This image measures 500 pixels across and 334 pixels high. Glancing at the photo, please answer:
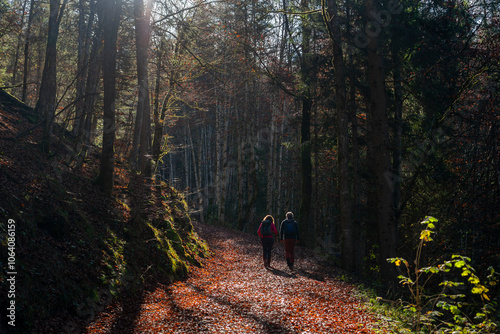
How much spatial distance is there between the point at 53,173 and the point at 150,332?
5.37 metres

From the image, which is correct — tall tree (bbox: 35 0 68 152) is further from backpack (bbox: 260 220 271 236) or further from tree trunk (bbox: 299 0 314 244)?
tree trunk (bbox: 299 0 314 244)

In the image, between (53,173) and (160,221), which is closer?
(53,173)

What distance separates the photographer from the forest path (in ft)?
18.5

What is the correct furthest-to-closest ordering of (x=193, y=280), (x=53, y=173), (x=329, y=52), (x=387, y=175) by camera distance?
1. (x=329, y=52)
2. (x=387, y=175)
3. (x=193, y=280)
4. (x=53, y=173)

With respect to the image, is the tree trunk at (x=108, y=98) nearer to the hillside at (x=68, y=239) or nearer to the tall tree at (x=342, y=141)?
the hillside at (x=68, y=239)

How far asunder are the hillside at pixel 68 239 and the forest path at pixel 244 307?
427 millimetres

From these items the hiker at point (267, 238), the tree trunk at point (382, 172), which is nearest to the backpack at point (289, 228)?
the hiker at point (267, 238)

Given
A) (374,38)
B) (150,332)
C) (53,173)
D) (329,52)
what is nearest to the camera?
(150,332)

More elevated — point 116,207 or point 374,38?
point 374,38

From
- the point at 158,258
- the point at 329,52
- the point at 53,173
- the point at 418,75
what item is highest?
the point at 329,52

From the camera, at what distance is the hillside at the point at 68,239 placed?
4663 mm

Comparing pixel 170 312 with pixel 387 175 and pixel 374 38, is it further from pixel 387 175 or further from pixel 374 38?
pixel 374 38

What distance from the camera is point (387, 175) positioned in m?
10.3

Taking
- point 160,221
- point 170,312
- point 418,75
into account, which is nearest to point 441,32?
point 418,75
